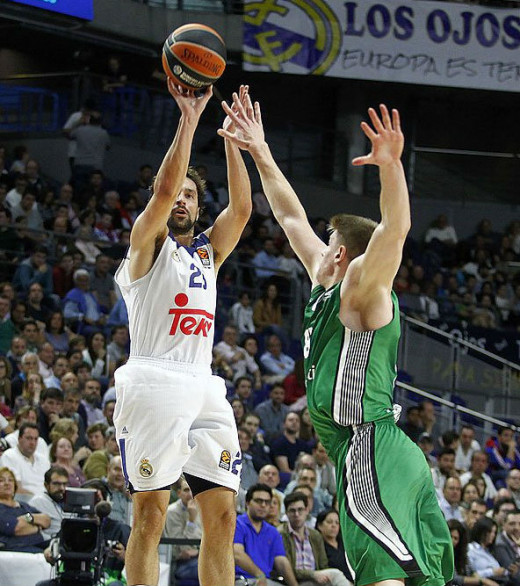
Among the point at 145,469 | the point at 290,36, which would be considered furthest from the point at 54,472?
the point at 290,36

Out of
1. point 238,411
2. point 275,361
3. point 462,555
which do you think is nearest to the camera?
point 462,555

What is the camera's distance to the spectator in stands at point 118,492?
10.2m

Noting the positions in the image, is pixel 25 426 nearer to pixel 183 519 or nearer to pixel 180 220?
pixel 183 519

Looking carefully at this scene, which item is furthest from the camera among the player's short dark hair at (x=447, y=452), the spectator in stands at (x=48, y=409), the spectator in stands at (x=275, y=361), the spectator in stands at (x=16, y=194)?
the spectator in stands at (x=16, y=194)

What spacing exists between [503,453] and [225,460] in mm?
9985

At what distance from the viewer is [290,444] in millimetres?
13117

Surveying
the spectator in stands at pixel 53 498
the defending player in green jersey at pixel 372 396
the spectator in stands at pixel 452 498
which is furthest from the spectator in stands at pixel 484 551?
the defending player in green jersey at pixel 372 396

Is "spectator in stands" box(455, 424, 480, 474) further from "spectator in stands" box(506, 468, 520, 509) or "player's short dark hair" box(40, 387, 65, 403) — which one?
"player's short dark hair" box(40, 387, 65, 403)

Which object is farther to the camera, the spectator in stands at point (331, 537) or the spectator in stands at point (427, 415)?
the spectator in stands at point (427, 415)

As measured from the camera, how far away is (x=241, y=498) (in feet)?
38.5

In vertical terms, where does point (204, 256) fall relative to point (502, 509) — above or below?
above

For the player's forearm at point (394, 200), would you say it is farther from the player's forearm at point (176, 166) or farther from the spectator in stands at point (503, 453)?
the spectator in stands at point (503, 453)

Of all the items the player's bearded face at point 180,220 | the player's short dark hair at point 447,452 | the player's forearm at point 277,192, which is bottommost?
the player's short dark hair at point 447,452

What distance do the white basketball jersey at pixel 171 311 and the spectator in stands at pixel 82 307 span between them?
26.3 feet
